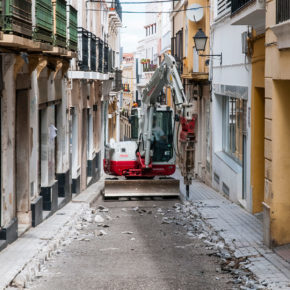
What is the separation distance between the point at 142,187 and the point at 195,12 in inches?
319

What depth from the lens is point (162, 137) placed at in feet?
71.5

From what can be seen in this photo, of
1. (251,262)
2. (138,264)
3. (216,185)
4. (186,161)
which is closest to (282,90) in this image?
(251,262)

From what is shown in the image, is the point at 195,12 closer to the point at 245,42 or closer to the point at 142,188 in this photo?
the point at 142,188

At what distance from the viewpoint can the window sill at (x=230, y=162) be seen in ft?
59.1

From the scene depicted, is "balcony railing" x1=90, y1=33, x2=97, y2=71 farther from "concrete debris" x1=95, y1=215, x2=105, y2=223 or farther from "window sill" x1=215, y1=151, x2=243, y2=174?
"concrete debris" x1=95, y1=215, x2=105, y2=223

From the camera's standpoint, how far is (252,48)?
50.6ft

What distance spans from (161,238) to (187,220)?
8.27ft

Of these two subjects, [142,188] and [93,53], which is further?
[93,53]

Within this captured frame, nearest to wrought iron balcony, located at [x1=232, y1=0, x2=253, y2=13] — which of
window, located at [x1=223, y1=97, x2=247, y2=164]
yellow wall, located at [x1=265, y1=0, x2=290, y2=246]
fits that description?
yellow wall, located at [x1=265, y1=0, x2=290, y2=246]

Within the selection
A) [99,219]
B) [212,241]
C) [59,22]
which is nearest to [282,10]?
[212,241]

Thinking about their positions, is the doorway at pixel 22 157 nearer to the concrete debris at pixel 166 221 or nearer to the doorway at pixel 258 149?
the concrete debris at pixel 166 221

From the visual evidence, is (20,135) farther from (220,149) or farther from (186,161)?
(220,149)

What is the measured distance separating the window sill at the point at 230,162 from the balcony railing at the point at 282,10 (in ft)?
24.2

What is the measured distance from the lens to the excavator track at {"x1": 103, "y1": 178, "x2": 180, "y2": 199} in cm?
2039
